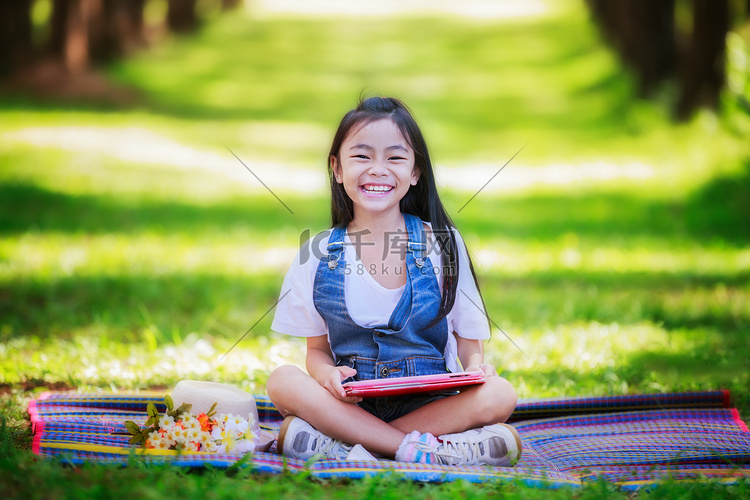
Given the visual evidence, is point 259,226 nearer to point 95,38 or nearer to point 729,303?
point 729,303

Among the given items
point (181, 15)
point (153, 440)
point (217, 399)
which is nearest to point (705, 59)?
point (217, 399)

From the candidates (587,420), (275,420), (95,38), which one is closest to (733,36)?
(587,420)

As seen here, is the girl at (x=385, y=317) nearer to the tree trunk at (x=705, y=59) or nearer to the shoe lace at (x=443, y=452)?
the shoe lace at (x=443, y=452)

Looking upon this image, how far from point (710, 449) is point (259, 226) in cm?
610

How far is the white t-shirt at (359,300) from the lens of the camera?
3467mm

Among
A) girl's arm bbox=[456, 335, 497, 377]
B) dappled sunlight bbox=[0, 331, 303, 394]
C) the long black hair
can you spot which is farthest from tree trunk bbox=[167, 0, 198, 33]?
girl's arm bbox=[456, 335, 497, 377]

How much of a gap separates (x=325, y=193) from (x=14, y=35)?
10.2m

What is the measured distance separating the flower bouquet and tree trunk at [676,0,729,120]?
10.6m

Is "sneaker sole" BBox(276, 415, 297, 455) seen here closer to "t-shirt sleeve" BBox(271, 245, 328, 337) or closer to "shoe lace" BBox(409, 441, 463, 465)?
"t-shirt sleeve" BBox(271, 245, 328, 337)

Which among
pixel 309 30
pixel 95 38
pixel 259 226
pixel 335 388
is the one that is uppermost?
pixel 309 30

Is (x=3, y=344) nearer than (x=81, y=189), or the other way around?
(x=3, y=344)

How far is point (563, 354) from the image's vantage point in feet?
16.9

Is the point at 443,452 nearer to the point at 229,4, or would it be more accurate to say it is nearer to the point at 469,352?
the point at 469,352

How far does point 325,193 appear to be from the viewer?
1099 cm
